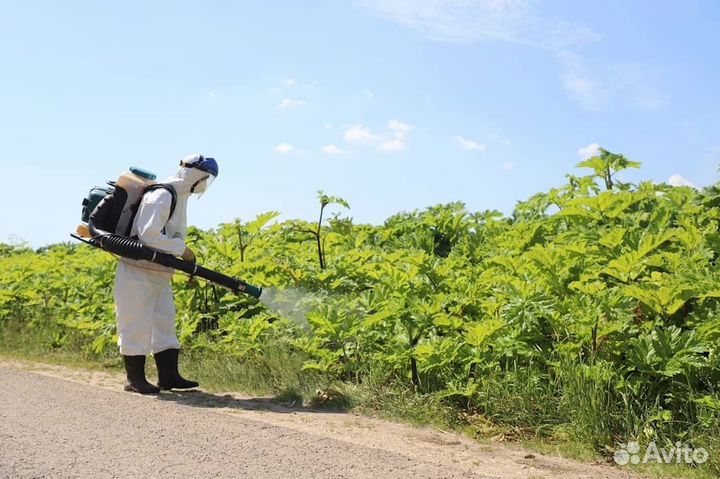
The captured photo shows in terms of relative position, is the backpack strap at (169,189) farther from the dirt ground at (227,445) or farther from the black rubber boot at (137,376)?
the dirt ground at (227,445)

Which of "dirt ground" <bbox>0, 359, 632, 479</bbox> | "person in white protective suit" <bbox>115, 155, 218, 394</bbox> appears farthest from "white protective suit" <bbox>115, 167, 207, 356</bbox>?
"dirt ground" <bbox>0, 359, 632, 479</bbox>

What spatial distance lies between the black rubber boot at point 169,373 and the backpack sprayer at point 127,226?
0.77 meters

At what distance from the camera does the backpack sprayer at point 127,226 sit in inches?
256

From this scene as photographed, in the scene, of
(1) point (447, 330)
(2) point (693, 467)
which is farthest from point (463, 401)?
(2) point (693, 467)

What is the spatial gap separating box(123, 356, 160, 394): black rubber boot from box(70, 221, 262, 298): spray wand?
35.1 inches

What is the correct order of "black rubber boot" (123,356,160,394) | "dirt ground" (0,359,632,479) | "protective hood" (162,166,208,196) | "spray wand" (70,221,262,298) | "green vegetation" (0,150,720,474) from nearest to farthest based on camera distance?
1. "dirt ground" (0,359,632,479)
2. "green vegetation" (0,150,720,474)
3. "spray wand" (70,221,262,298)
4. "black rubber boot" (123,356,160,394)
5. "protective hood" (162,166,208,196)

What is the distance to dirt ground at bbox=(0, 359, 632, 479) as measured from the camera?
13.8 ft

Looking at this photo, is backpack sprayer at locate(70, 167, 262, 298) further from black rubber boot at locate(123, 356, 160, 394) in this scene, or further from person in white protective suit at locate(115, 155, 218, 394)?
black rubber boot at locate(123, 356, 160, 394)

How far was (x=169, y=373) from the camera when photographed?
22.0 feet

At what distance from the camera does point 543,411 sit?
16.2 feet

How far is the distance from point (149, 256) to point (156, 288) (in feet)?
1.52

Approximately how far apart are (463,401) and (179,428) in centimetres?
199

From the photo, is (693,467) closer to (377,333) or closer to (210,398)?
(377,333)

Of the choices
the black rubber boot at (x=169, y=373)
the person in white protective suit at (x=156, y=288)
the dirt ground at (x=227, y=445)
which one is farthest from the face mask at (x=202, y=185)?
the dirt ground at (x=227, y=445)
